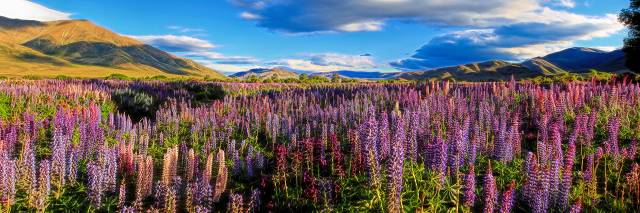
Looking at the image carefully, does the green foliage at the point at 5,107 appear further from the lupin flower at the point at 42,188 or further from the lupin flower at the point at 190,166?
the lupin flower at the point at 190,166

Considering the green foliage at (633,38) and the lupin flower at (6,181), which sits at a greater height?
the green foliage at (633,38)

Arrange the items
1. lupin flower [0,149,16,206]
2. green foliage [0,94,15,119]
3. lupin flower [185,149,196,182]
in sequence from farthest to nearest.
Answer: green foliage [0,94,15,119] < lupin flower [185,149,196,182] < lupin flower [0,149,16,206]

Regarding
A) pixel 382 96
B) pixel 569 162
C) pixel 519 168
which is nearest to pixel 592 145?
pixel 519 168

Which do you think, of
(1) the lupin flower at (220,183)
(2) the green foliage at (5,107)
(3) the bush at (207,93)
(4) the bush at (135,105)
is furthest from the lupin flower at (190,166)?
(3) the bush at (207,93)

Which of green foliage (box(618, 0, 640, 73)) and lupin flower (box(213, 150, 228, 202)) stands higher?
green foliage (box(618, 0, 640, 73))

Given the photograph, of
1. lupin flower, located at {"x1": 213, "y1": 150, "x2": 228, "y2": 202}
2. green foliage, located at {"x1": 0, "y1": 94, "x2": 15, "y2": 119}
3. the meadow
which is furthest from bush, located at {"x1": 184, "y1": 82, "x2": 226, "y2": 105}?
lupin flower, located at {"x1": 213, "y1": 150, "x2": 228, "y2": 202}

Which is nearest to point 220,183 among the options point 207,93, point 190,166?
point 190,166

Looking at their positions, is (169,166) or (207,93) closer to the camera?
(169,166)

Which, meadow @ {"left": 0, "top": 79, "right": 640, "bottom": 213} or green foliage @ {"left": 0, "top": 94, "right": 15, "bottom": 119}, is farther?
green foliage @ {"left": 0, "top": 94, "right": 15, "bottom": 119}

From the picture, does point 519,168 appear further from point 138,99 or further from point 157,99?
point 157,99

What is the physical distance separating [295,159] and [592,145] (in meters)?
6.23

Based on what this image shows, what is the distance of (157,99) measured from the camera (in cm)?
2247

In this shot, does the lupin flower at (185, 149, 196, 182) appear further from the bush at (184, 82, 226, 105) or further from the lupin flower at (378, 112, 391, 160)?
the bush at (184, 82, 226, 105)

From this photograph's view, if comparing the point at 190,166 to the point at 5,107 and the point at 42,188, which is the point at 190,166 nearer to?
the point at 42,188
